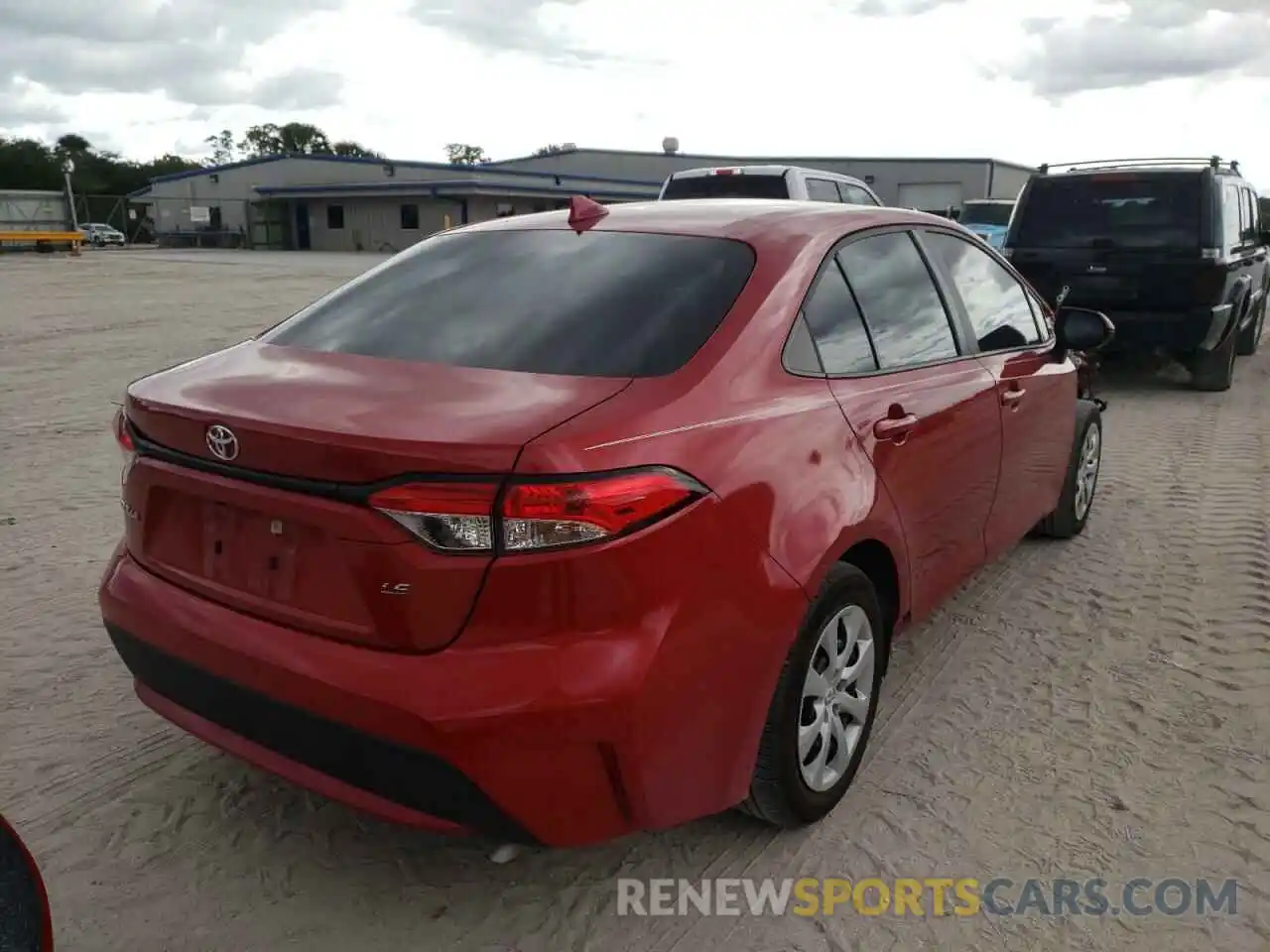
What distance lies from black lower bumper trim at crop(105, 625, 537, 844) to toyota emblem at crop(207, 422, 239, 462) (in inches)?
20.3

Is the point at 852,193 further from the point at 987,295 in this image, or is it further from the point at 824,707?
the point at 824,707

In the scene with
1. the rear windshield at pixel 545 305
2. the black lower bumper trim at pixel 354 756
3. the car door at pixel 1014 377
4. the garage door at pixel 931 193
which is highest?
the garage door at pixel 931 193

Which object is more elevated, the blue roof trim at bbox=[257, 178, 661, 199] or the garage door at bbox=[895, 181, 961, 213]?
the blue roof trim at bbox=[257, 178, 661, 199]

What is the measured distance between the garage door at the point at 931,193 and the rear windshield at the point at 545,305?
45.5 metres

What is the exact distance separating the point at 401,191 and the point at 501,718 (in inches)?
1715

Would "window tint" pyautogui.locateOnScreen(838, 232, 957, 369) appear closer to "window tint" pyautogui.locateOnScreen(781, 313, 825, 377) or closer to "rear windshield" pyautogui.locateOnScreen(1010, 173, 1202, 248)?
"window tint" pyautogui.locateOnScreen(781, 313, 825, 377)

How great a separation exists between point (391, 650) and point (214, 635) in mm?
507

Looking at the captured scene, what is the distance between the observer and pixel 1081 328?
14.5ft

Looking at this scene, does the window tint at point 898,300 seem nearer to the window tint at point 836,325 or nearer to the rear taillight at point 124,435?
the window tint at point 836,325

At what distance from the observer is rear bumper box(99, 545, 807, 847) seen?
208 cm

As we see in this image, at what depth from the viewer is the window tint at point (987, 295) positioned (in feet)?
12.4

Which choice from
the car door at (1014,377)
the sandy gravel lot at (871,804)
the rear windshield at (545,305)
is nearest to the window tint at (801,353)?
the rear windshield at (545,305)

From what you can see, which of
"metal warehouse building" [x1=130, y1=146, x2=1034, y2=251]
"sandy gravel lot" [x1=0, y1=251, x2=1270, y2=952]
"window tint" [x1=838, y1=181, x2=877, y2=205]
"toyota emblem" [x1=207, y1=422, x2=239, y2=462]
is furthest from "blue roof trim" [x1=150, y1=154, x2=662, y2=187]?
"toyota emblem" [x1=207, y1=422, x2=239, y2=462]

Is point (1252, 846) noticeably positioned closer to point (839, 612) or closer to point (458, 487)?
point (839, 612)
